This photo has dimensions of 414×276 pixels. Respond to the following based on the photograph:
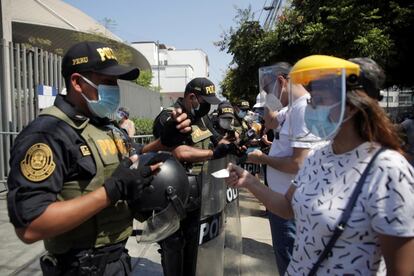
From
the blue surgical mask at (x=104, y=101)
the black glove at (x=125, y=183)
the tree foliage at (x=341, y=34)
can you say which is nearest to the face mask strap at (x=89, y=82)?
the blue surgical mask at (x=104, y=101)

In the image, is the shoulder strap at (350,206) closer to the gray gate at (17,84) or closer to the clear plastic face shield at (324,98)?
the clear plastic face shield at (324,98)

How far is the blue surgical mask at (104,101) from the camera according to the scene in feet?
6.66

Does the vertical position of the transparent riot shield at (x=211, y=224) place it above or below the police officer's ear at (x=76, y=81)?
below

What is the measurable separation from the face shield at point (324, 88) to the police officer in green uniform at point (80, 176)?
2.58ft

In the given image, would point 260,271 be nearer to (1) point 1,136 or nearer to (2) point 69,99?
(2) point 69,99

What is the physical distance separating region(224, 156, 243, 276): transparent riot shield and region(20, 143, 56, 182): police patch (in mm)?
1275

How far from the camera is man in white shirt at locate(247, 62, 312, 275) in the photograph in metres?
2.54

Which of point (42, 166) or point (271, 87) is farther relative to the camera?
point (271, 87)

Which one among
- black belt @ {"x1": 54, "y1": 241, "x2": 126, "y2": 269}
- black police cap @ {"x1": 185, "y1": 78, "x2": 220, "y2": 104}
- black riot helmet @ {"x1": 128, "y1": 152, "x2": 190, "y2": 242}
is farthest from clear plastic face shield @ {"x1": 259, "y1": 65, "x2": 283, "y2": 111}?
black belt @ {"x1": 54, "y1": 241, "x2": 126, "y2": 269}

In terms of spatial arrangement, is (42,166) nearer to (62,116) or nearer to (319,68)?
(62,116)

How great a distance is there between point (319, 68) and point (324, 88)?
A: 0.31ft

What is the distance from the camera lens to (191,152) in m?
3.27

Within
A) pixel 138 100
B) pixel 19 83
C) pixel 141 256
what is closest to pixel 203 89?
pixel 141 256

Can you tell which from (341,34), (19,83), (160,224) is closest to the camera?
(160,224)
